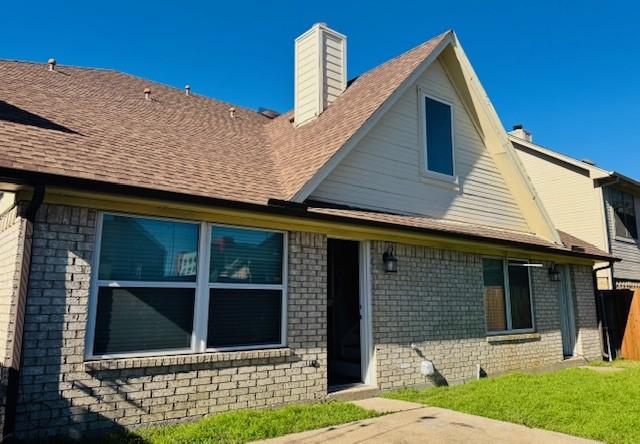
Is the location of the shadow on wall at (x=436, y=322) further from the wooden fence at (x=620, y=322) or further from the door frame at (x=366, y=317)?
the wooden fence at (x=620, y=322)

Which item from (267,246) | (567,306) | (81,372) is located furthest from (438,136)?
(81,372)

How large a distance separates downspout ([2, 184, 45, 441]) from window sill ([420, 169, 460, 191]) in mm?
6742

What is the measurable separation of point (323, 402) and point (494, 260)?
207 inches

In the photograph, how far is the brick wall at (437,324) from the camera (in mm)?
7809

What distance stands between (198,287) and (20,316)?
6.39 ft

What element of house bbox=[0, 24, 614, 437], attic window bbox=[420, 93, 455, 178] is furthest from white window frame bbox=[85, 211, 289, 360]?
attic window bbox=[420, 93, 455, 178]

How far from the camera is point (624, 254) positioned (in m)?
16.5

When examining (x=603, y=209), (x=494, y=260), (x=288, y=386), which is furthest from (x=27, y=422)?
(x=603, y=209)

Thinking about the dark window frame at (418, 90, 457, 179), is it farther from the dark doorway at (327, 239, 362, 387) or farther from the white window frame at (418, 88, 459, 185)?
the dark doorway at (327, 239, 362, 387)

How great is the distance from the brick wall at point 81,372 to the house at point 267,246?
2 cm

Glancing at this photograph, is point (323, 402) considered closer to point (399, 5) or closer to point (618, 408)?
point (618, 408)

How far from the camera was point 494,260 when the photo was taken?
1013cm

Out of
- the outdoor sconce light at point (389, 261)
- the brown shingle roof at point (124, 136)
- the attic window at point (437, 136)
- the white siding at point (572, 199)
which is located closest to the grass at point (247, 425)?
the outdoor sconce light at point (389, 261)

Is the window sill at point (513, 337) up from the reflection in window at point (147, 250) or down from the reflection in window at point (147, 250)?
down
